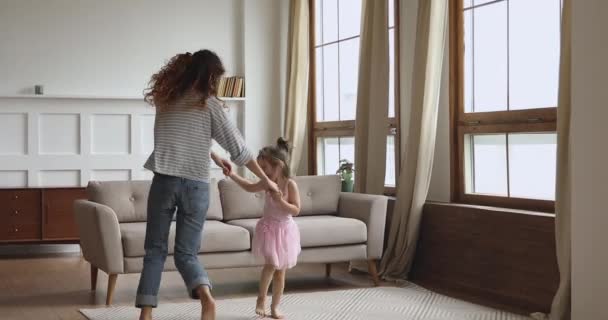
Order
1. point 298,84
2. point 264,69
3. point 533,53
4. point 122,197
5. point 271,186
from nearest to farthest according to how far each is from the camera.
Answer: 1. point 271,186
2. point 533,53
3. point 122,197
4. point 298,84
5. point 264,69

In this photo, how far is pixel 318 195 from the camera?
256 inches

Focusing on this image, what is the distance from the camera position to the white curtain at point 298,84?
27.1ft

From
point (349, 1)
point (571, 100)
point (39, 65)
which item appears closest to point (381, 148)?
point (349, 1)

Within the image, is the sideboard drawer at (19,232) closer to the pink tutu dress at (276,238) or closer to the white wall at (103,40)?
the white wall at (103,40)

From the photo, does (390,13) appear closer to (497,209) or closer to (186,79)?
(497,209)

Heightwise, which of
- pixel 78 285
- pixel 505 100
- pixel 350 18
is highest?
→ pixel 350 18

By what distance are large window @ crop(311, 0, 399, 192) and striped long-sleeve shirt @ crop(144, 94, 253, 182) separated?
3424 millimetres

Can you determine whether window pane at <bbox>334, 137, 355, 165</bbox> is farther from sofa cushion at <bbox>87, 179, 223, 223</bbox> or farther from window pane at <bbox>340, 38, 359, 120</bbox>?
sofa cushion at <bbox>87, 179, 223, 223</bbox>

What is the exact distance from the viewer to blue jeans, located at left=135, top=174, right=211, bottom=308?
13.9 feet

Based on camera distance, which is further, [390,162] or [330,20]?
[330,20]

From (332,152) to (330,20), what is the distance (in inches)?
48.7

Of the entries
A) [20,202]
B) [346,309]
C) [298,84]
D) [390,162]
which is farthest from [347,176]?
[20,202]

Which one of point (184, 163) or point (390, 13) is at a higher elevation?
point (390, 13)

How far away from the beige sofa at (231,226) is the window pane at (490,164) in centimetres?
67
